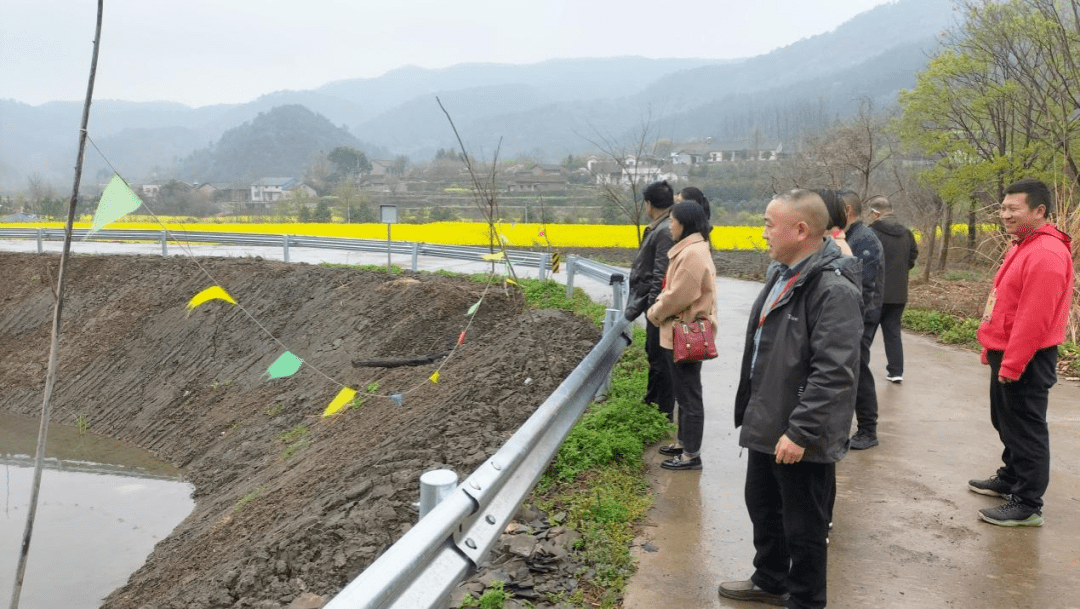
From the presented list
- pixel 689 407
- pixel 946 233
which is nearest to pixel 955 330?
pixel 689 407

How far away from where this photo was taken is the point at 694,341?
552cm

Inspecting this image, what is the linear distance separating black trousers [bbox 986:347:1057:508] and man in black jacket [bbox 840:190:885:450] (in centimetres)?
143

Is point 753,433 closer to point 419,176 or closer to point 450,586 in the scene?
point 450,586

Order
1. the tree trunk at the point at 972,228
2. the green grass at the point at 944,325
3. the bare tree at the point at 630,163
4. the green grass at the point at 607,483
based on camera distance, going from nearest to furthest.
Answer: the green grass at the point at 607,483
the green grass at the point at 944,325
the bare tree at the point at 630,163
the tree trunk at the point at 972,228

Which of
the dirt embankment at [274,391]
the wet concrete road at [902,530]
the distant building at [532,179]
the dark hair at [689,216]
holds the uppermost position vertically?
the distant building at [532,179]

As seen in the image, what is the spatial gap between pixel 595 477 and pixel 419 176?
79769 mm

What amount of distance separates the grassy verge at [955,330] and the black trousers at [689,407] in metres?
6.02

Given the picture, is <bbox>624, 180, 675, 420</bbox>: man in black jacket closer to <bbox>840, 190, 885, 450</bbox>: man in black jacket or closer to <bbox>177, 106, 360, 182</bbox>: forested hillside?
<bbox>840, 190, 885, 450</bbox>: man in black jacket

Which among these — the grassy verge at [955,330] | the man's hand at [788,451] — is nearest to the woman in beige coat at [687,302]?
the man's hand at [788,451]

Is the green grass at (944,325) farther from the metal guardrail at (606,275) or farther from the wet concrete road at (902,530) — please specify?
the metal guardrail at (606,275)

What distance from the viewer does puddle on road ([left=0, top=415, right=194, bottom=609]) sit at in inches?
328

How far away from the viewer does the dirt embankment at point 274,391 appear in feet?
18.4

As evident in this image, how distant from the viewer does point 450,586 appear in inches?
107

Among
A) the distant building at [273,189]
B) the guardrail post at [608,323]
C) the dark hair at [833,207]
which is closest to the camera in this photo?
the dark hair at [833,207]
